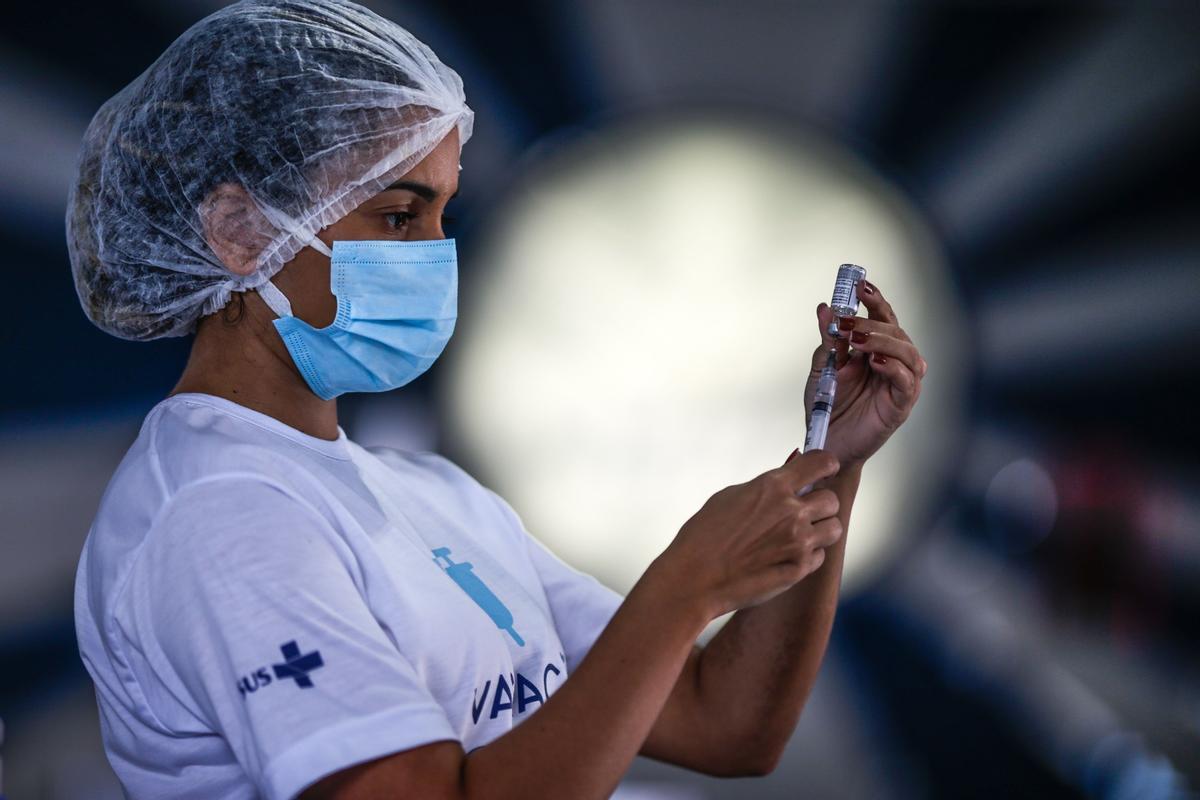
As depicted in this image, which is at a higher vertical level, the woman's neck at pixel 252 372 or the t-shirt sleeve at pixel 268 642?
the woman's neck at pixel 252 372

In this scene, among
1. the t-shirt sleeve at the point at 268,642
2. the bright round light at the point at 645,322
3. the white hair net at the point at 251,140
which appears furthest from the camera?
the bright round light at the point at 645,322

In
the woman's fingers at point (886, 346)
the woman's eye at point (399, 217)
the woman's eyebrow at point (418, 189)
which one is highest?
the woman's fingers at point (886, 346)

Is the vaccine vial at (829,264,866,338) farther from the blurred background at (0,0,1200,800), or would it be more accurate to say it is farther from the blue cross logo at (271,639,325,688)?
the blurred background at (0,0,1200,800)

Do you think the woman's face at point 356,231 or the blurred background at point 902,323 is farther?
the blurred background at point 902,323

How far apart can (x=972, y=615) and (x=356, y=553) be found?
1.36m

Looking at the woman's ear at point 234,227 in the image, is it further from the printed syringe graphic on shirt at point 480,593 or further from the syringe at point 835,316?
the syringe at point 835,316

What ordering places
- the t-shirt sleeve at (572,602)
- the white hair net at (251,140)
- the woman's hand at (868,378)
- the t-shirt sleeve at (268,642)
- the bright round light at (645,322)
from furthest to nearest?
the bright round light at (645,322) < the t-shirt sleeve at (572,602) < the woman's hand at (868,378) < the white hair net at (251,140) < the t-shirt sleeve at (268,642)

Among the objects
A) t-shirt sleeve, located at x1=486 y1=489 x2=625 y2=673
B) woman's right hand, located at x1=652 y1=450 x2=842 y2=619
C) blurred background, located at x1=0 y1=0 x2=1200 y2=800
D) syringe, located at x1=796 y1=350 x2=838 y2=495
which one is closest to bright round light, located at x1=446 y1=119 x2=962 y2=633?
blurred background, located at x1=0 y1=0 x2=1200 y2=800

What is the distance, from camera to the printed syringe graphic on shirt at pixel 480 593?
36.7 inches

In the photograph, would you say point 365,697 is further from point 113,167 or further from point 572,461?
point 572,461

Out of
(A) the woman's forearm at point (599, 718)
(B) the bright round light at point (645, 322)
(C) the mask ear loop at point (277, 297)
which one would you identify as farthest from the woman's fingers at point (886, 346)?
(B) the bright round light at point (645, 322)

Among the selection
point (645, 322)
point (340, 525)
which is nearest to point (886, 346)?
point (340, 525)

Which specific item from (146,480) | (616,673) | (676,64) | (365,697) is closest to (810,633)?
(616,673)

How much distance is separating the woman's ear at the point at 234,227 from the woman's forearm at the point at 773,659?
58 cm
